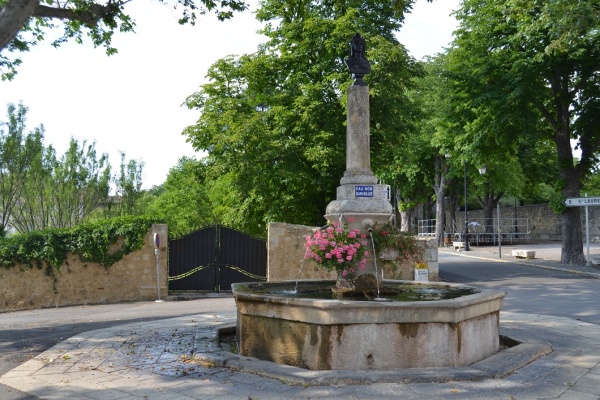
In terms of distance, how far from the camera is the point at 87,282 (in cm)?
1625

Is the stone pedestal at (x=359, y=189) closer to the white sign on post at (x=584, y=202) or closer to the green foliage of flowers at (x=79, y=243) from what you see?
the green foliage of flowers at (x=79, y=243)

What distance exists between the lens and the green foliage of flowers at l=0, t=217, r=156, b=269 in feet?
51.8

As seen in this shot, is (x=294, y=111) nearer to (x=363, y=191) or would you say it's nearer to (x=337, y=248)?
(x=363, y=191)

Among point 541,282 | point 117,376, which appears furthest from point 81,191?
point 117,376

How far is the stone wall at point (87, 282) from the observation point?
15781mm

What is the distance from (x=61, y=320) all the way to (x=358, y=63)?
8698 millimetres

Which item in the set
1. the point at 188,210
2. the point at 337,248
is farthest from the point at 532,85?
the point at 188,210

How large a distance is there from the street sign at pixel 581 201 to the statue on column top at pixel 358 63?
16185 millimetres

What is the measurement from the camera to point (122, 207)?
32375mm

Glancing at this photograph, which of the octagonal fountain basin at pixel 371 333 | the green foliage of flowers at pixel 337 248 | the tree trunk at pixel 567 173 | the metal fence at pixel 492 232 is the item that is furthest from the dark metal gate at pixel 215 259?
the metal fence at pixel 492 232

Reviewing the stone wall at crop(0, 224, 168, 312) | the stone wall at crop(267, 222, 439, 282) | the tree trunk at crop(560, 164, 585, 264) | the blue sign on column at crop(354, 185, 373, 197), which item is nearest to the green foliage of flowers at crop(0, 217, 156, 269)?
the stone wall at crop(0, 224, 168, 312)

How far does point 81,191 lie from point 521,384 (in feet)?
84.2

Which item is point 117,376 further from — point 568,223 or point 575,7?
point 568,223

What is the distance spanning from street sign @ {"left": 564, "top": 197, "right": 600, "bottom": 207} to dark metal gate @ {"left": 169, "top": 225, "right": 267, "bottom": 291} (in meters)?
12.7
